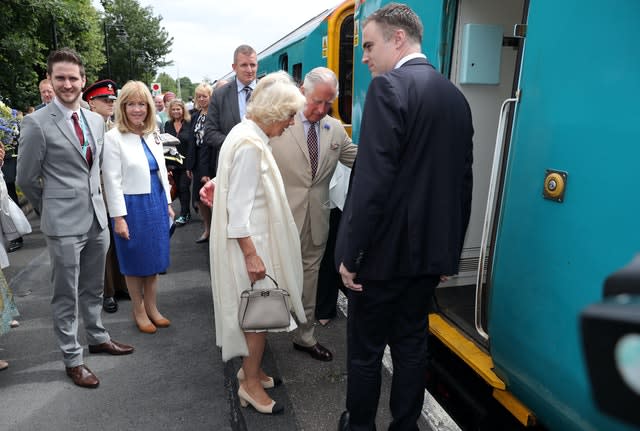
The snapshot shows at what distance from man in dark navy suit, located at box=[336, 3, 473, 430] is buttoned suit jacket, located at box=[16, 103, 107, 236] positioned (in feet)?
5.89

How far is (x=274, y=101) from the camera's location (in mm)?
2367

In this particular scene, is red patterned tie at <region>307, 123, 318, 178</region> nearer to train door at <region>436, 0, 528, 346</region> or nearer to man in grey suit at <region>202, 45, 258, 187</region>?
train door at <region>436, 0, 528, 346</region>

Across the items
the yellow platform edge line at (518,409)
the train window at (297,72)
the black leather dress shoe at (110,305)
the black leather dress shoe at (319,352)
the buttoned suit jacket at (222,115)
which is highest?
the train window at (297,72)

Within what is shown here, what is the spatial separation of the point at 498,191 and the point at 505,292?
1.78 ft

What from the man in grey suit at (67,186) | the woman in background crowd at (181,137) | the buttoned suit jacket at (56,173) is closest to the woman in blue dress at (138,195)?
the man in grey suit at (67,186)

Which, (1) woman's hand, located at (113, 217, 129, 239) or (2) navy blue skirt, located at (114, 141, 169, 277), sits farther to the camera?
(2) navy blue skirt, located at (114, 141, 169, 277)

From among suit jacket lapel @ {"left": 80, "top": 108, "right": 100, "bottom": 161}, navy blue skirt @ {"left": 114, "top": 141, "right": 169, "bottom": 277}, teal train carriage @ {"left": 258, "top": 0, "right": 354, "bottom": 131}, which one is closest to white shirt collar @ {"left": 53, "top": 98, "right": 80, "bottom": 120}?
suit jacket lapel @ {"left": 80, "top": 108, "right": 100, "bottom": 161}

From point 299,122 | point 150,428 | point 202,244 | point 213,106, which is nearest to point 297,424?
point 150,428

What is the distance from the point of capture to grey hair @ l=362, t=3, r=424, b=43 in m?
2.01

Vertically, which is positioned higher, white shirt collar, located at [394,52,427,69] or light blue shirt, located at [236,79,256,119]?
white shirt collar, located at [394,52,427,69]

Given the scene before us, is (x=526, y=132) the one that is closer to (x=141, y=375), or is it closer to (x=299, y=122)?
(x=299, y=122)

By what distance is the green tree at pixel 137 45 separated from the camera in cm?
4881

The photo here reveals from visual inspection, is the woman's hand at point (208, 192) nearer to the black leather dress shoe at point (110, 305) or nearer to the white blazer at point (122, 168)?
the white blazer at point (122, 168)

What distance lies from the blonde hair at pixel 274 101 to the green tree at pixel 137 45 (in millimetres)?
50635
